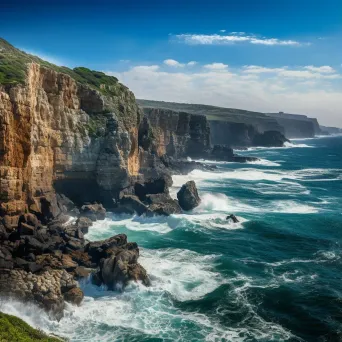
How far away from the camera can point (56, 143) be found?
57062 mm

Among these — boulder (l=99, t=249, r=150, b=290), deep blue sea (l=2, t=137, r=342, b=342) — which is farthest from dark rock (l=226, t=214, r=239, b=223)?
boulder (l=99, t=249, r=150, b=290)

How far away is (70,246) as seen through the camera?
44.1m

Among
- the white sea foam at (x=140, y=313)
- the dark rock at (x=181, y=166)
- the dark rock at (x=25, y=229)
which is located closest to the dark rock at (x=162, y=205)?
the white sea foam at (x=140, y=313)

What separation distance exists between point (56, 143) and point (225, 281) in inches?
1231

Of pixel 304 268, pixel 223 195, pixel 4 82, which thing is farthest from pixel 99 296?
pixel 223 195

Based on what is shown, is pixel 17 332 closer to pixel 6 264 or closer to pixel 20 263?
pixel 6 264

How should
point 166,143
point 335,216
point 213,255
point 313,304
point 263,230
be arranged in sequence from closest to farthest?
point 313,304, point 213,255, point 263,230, point 335,216, point 166,143

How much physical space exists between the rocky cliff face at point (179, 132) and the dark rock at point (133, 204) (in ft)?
A: 157

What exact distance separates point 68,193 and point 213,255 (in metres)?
25.4

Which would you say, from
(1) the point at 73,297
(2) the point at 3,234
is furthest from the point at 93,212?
(1) the point at 73,297

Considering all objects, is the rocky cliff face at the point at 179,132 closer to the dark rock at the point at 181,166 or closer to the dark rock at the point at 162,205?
the dark rock at the point at 181,166

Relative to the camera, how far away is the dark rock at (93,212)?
58375 mm

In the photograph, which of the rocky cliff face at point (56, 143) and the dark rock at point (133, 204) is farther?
the dark rock at point (133, 204)

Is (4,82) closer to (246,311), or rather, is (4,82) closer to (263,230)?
(246,311)
